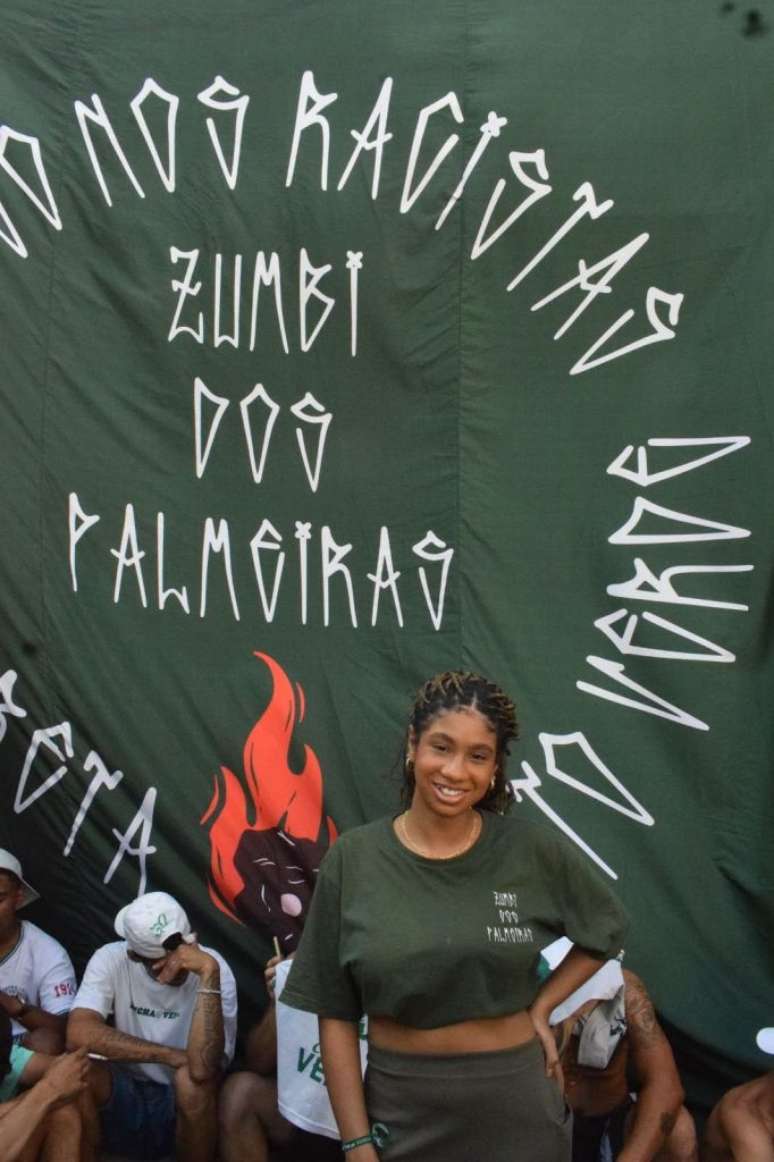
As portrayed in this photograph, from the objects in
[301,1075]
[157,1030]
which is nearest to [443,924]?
[301,1075]

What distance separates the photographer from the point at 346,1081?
2.18 m

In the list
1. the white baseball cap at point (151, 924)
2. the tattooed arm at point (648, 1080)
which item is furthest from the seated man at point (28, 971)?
the tattooed arm at point (648, 1080)

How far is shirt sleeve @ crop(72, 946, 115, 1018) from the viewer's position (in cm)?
353

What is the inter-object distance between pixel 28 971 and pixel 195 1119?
690 mm

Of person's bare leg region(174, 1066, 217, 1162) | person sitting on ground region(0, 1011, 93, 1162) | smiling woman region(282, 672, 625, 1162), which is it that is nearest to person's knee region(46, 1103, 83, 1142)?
person sitting on ground region(0, 1011, 93, 1162)

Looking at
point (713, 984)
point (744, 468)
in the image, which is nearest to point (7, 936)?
point (713, 984)

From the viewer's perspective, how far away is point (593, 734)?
3561 mm

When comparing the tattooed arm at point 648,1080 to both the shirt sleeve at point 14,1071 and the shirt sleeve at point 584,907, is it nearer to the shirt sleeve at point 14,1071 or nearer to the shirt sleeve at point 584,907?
the shirt sleeve at point 584,907

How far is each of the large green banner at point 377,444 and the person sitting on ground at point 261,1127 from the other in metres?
0.39

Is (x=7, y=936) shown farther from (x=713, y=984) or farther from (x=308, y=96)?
(x=308, y=96)

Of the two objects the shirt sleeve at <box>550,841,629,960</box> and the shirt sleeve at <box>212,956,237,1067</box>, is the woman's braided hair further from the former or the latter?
the shirt sleeve at <box>212,956,237,1067</box>

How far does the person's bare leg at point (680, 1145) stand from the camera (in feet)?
10.5

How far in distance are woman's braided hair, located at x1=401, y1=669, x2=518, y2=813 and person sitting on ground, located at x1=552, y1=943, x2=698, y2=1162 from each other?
0.91 metres

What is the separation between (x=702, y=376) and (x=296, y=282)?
1.16 meters
